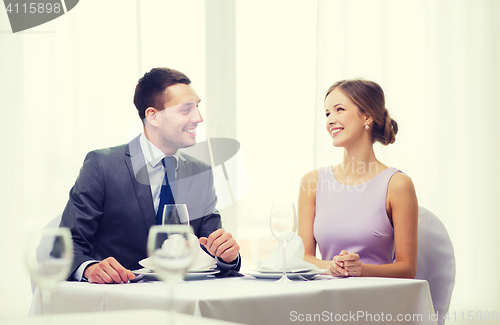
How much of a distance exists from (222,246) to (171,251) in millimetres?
637

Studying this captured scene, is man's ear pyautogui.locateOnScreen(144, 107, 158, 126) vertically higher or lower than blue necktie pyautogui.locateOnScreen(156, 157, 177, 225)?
higher

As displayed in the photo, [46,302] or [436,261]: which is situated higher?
[46,302]

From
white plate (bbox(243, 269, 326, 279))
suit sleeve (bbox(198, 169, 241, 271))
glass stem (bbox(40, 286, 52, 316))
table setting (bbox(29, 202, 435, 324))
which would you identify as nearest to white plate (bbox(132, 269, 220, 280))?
table setting (bbox(29, 202, 435, 324))

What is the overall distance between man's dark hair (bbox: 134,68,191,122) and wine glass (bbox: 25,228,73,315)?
1.28 m

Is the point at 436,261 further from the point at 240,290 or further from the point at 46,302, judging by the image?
the point at 46,302

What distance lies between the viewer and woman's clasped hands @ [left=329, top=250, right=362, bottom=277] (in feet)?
4.79

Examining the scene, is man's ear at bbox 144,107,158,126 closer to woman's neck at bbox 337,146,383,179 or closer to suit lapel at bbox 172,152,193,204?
suit lapel at bbox 172,152,193,204


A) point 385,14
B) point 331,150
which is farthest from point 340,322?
point 385,14

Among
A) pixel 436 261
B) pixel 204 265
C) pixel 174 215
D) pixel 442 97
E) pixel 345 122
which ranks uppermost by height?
pixel 442 97

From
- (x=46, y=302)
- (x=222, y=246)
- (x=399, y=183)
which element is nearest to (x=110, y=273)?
(x=222, y=246)

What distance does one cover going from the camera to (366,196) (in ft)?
6.37

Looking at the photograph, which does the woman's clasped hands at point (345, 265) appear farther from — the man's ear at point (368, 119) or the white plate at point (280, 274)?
the man's ear at point (368, 119)

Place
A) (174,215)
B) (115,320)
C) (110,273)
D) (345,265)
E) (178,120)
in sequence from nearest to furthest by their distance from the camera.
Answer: (115,320)
(174,215)
(110,273)
(345,265)
(178,120)

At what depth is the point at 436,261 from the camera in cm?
178
